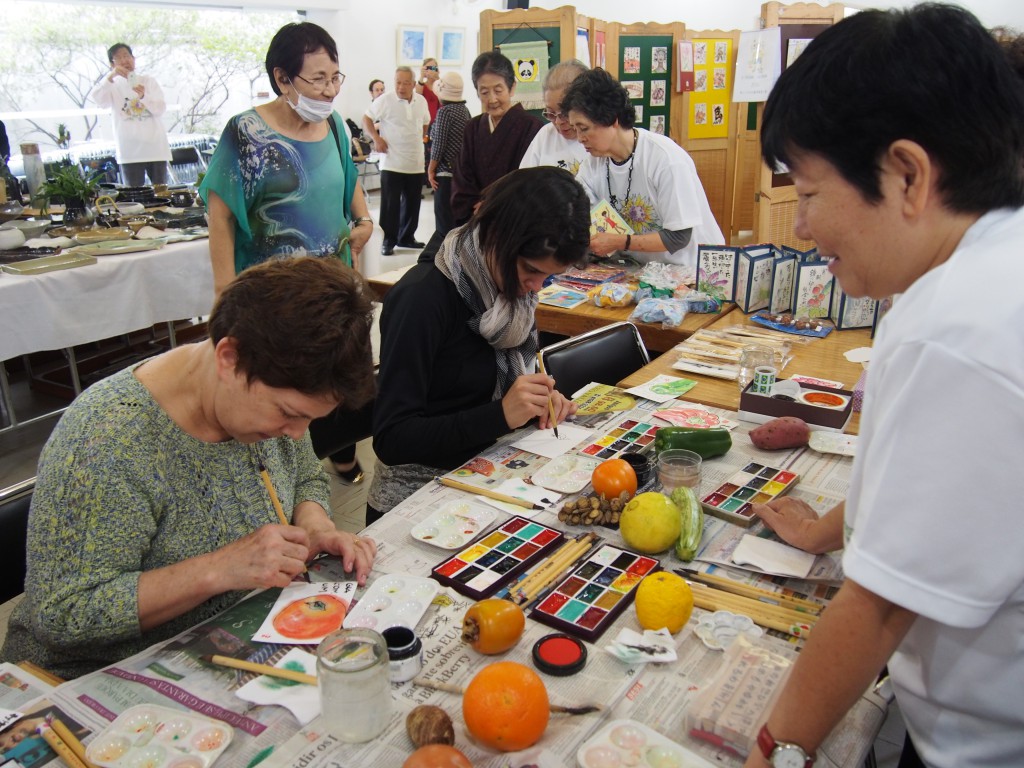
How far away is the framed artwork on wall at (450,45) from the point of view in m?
11.7

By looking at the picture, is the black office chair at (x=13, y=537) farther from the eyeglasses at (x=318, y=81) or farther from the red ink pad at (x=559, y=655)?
the eyeglasses at (x=318, y=81)

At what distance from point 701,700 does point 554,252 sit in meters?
1.12

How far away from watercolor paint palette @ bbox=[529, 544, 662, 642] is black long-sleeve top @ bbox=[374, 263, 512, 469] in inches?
21.9

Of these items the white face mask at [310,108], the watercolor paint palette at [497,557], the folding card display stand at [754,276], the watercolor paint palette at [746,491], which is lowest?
the watercolor paint palette at [497,557]

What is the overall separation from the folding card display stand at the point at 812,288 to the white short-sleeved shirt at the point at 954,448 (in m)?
2.11

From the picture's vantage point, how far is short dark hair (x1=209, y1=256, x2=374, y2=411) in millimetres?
1243

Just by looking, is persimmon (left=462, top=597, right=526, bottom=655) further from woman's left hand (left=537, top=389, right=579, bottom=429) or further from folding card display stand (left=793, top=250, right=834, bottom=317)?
folding card display stand (left=793, top=250, right=834, bottom=317)

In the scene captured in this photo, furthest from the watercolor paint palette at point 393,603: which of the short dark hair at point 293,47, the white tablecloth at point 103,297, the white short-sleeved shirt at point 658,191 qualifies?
the white tablecloth at point 103,297

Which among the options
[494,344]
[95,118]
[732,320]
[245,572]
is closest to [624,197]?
[732,320]

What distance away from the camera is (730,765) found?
97 centimetres

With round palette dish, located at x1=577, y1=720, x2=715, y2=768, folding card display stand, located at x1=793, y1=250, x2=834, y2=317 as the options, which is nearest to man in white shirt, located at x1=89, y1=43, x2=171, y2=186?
folding card display stand, located at x1=793, y1=250, x2=834, y2=317

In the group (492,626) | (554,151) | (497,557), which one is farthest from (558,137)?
(492,626)

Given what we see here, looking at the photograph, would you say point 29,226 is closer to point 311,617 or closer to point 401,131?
point 311,617

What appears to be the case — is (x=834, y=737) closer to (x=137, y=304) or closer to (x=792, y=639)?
(x=792, y=639)
